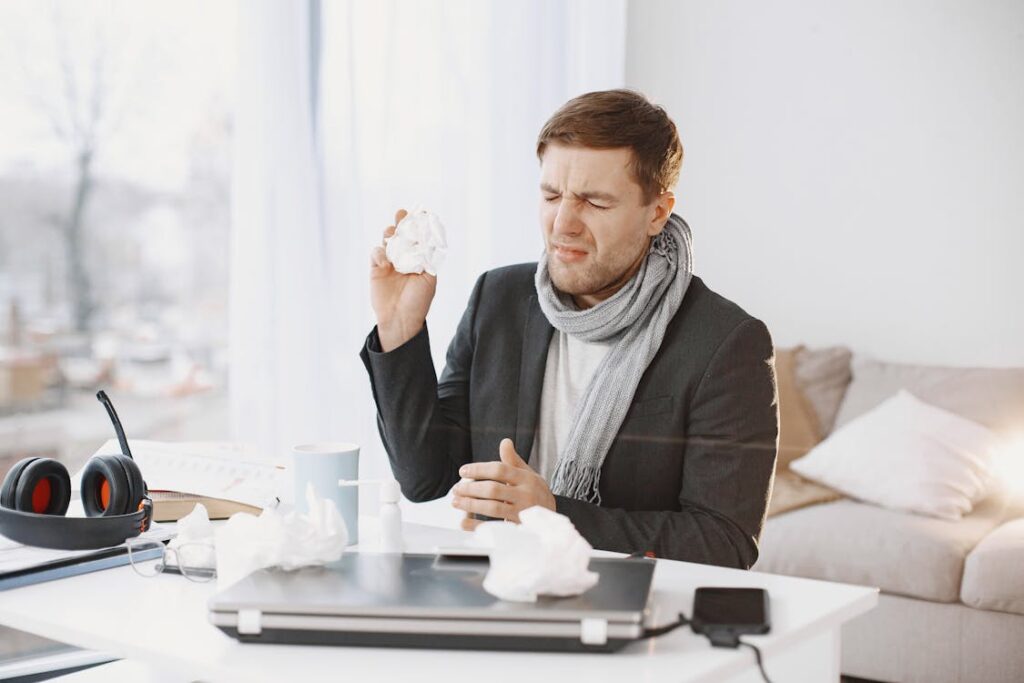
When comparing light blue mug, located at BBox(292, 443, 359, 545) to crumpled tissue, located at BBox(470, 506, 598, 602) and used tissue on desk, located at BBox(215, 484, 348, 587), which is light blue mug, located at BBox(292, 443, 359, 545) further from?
crumpled tissue, located at BBox(470, 506, 598, 602)

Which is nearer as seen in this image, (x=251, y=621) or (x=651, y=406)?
(x=251, y=621)

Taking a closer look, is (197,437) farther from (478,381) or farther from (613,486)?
(613,486)

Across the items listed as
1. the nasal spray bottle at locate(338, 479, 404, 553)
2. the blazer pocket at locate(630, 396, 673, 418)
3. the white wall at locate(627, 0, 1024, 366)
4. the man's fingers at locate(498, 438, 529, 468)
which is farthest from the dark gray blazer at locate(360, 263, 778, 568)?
the white wall at locate(627, 0, 1024, 366)

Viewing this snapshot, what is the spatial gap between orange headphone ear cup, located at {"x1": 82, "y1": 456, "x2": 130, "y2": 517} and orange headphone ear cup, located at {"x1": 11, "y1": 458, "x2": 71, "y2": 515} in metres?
0.03

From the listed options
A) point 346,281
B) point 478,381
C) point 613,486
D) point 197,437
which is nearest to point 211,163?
point 346,281

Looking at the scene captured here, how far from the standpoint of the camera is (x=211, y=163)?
2.82 metres

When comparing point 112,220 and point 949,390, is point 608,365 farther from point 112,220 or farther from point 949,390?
point 949,390

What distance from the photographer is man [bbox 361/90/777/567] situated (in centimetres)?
160

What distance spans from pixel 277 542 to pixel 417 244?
0.63 meters

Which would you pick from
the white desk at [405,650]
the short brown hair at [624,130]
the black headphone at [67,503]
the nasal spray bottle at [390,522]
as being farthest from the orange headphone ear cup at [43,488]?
the short brown hair at [624,130]

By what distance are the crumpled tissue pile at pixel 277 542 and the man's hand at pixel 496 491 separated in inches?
10.2

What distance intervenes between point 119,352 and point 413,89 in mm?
1112

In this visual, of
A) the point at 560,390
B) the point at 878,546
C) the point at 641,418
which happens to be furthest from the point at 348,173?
the point at 878,546

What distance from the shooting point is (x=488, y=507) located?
1.31 meters
